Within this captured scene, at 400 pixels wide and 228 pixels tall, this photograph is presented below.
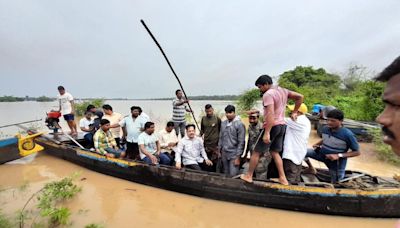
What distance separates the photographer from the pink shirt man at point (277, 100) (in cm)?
347

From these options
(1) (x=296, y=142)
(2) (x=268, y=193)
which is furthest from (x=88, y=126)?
(1) (x=296, y=142)

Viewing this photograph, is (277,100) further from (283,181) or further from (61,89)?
(61,89)

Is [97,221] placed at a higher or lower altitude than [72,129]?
lower

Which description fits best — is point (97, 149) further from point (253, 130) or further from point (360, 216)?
point (360, 216)

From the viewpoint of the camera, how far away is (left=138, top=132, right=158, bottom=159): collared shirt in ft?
16.7

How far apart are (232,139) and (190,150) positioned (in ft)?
2.89

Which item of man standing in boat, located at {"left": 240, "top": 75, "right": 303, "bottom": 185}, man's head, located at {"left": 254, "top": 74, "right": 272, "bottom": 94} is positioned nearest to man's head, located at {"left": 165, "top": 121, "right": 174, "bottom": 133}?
man standing in boat, located at {"left": 240, "top": 75, "right": 303, "bottom": 185}

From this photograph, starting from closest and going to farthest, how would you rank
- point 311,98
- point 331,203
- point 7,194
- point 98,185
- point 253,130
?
point 331,203, point 253,130, point 7,194, point 98,185, point 311,98

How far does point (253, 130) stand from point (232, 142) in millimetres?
465

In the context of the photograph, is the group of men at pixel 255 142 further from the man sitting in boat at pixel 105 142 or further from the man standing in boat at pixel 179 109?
the man standing in boat at pixel 179 109

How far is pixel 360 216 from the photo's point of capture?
11.9 feet

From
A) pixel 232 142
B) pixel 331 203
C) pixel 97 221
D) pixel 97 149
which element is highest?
pixel 232 142

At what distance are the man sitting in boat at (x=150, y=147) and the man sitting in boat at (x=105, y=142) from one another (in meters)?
0.80

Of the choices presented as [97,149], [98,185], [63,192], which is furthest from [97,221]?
[97,149]
